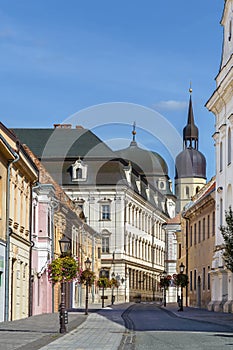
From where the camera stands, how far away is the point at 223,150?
49531 mm

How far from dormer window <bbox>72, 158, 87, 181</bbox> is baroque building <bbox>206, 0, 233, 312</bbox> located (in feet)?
177

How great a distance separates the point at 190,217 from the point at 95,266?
66.1 feet

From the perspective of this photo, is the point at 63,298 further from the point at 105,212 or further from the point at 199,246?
the point at 105,212

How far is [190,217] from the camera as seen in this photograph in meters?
69.8

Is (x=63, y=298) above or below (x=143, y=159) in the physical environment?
below

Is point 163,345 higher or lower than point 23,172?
lower

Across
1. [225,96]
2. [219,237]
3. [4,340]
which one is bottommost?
[4,340]

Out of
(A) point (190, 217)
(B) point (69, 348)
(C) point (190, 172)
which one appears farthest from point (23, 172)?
(C) point (190, 172)

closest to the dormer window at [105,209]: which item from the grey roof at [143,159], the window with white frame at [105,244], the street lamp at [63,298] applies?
the window with white frame at [105,244]

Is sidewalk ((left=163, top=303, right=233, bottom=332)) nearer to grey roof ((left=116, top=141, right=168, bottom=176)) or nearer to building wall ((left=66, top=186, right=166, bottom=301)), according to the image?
building wall ((left=66, top=186, right=166, bottom=301))

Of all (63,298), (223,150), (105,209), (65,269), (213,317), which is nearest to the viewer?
(63,298)

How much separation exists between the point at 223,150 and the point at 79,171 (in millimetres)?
57577

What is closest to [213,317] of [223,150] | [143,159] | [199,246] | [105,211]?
[223,150]

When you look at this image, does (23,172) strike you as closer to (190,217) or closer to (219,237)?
(219,237)
